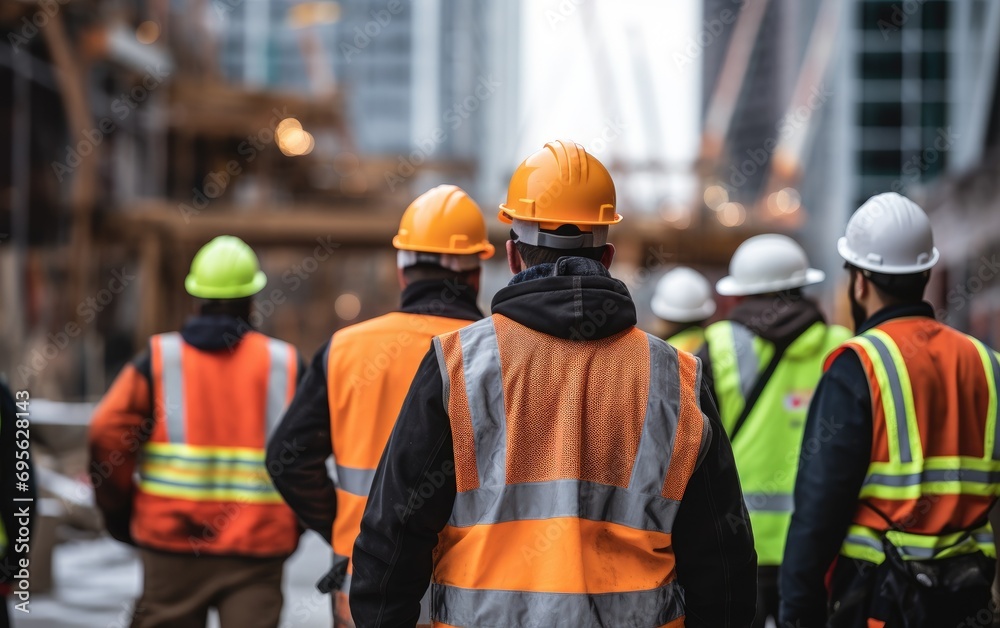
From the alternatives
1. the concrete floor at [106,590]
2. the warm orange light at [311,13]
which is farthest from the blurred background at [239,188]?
the warm orange light at [311,13]

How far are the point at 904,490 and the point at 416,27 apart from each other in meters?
110

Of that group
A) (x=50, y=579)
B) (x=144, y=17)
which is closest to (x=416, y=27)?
(x=144, y=17)

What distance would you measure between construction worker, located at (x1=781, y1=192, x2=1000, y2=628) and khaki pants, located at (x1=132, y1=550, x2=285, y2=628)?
6.41 feet

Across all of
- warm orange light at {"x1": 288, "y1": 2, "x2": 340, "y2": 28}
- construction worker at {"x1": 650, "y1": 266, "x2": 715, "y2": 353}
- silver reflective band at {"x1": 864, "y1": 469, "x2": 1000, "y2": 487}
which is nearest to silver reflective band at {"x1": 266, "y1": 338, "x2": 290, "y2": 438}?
silver reflective band at {"x1": 864, "y1": 469, "x2": 1000, "y2": 487}

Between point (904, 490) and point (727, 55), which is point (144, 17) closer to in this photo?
point (904, 490)

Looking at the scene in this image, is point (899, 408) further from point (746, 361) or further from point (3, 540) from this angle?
point (3, 540)

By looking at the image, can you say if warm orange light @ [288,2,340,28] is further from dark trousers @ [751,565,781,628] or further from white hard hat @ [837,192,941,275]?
white hard hat @ [837,192,941,275]

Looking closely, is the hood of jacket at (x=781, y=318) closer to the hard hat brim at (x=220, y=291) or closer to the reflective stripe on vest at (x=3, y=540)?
the hard hat brim at (x=220, y=291)

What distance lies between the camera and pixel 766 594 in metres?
4.40

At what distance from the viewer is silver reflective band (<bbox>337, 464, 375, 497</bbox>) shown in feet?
11.5

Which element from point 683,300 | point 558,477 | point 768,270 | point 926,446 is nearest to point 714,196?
point 683,300

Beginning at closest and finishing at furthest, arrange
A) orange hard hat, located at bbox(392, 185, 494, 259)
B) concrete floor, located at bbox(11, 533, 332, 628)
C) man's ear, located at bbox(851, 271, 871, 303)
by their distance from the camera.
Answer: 1. man's ear, located at bbox(851, 271, 871, 303)
2. orange hard hat, located at bbox(392, 185, 494, 259)
3. concrete floor, located at bbox(11, 533, 332, 628)

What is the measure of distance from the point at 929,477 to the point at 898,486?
0.10 metres

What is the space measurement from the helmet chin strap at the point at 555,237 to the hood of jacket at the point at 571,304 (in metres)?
0.11
